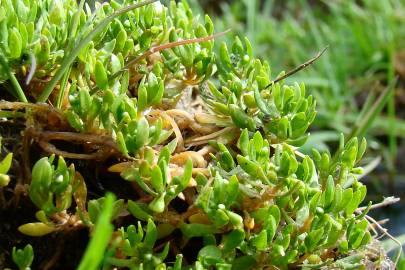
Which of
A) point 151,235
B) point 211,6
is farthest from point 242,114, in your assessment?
point 211,6

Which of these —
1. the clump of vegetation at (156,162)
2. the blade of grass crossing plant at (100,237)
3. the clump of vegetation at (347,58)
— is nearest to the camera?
the blade of grass crossing plant at (100,237)

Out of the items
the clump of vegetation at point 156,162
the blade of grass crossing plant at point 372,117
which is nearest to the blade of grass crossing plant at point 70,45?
the clump of vegetation at point 156,162

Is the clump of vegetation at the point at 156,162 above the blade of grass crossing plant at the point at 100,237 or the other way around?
the other way around

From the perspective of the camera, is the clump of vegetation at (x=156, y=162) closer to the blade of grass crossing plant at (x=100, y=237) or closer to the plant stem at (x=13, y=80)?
the plant stem at (x=13, y=80)

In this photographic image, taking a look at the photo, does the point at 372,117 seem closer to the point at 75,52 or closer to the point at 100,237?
the point at 75,52

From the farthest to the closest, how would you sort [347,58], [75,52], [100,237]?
[347,58]
[75,52]
[100,237]

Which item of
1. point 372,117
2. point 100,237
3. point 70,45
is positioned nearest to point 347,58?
point 372,117

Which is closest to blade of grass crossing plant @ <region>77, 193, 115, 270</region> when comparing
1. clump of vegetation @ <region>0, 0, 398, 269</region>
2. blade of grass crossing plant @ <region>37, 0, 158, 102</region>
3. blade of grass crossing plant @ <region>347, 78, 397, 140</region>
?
clump of vegetation @ <region>0, 0, 398, 269</region>

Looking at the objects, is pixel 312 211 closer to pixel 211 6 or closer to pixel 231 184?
pixel 231 184

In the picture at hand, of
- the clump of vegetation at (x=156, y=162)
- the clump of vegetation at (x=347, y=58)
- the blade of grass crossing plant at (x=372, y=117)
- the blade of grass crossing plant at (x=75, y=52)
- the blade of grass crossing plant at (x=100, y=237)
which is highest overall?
the blade of grass crossing plant at (x=75, y=52)
